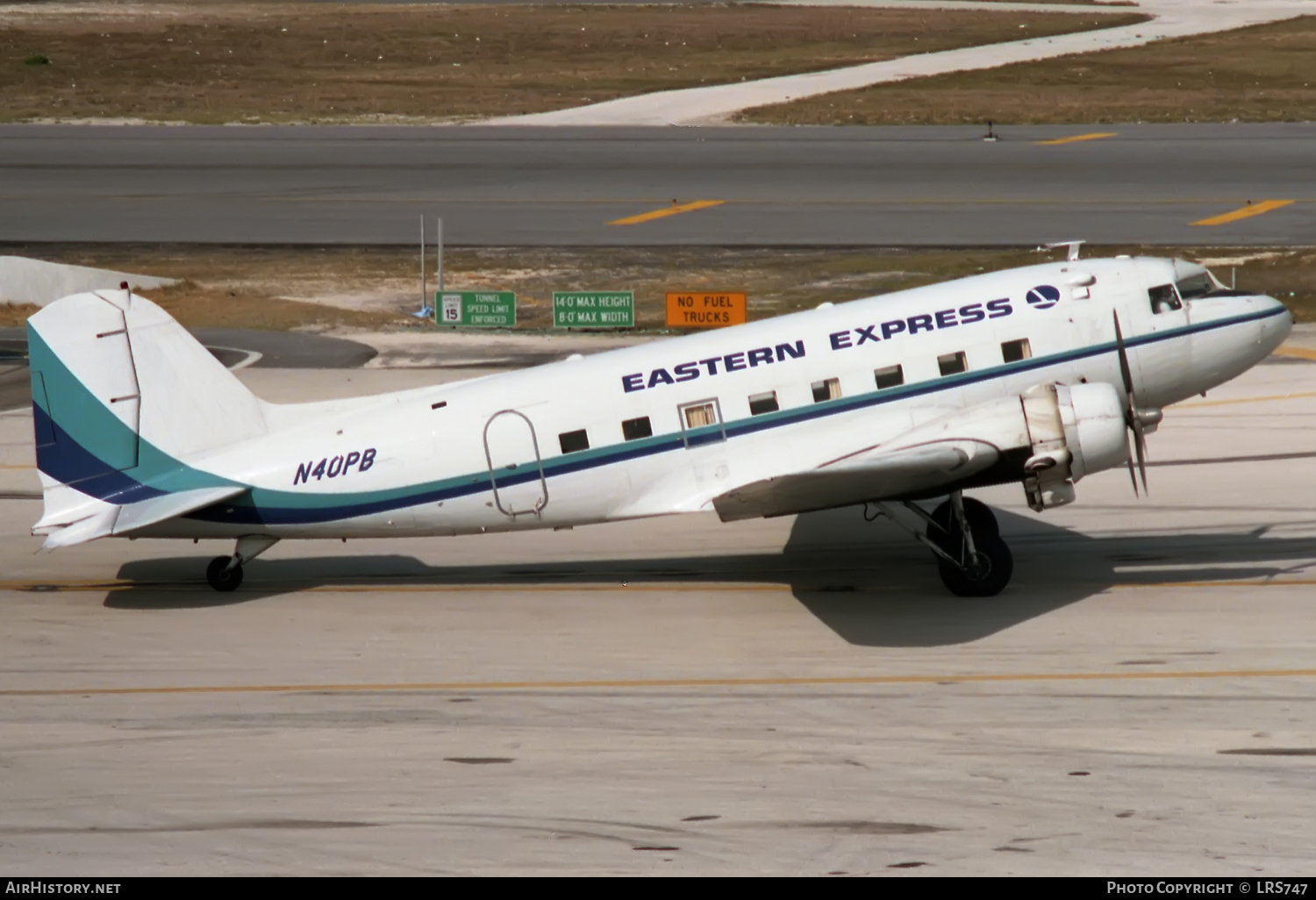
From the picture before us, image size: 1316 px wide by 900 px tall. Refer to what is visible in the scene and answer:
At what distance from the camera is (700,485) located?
74.4 ft

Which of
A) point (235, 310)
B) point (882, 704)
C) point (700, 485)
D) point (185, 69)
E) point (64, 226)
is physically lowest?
point (882, 704)

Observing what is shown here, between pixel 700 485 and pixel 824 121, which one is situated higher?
pixel 824 121

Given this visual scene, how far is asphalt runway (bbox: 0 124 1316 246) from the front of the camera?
54375mm

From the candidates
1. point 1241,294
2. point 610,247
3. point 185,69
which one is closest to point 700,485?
point 1241,294

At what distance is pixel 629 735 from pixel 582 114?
65.4m

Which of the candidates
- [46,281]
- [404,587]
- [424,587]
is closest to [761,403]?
[424,587]

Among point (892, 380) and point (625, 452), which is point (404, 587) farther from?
point (892, 380)

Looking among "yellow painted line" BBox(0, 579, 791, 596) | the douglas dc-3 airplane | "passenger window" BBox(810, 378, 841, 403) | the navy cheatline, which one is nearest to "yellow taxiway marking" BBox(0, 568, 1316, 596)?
"yellow painted line" BBox(0, 579, 791, 596)

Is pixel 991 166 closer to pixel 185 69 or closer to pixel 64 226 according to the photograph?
pixel 64 226

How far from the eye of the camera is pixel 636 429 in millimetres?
22703

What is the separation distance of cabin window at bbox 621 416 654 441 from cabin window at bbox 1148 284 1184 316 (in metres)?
7.77

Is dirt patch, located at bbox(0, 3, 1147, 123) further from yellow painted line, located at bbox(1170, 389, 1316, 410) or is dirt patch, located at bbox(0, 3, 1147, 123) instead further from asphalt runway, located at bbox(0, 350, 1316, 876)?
asphalt runway, located at bbox(0, 350, 1316, 876)

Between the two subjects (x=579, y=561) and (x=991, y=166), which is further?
(x=991, y=166)

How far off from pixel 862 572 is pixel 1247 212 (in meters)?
36.8
